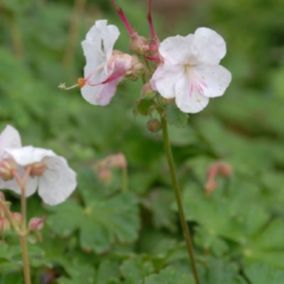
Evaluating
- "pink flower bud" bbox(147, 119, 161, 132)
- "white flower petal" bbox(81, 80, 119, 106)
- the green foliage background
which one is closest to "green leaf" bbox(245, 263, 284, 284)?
the green foliage background

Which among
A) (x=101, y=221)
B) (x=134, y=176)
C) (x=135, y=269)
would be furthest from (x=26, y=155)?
(x=134, y=176)

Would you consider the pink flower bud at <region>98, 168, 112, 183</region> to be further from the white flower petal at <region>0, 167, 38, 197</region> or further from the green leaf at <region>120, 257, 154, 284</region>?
the white flower petal at <region>0, 167, 38, 197</region>

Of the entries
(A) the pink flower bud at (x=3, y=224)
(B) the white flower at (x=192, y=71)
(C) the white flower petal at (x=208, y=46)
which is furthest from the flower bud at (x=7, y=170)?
(C) the white flower petal at (x=208, y=46)

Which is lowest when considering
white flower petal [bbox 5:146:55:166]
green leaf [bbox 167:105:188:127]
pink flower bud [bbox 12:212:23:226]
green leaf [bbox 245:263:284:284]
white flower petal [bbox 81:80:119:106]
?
green leaf [bbox 245:263:284:284]

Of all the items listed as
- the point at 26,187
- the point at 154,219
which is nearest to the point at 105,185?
the point at 154,219

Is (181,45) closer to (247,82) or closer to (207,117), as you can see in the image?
(207,117)

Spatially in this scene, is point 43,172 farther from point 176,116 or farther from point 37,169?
point 176,116
